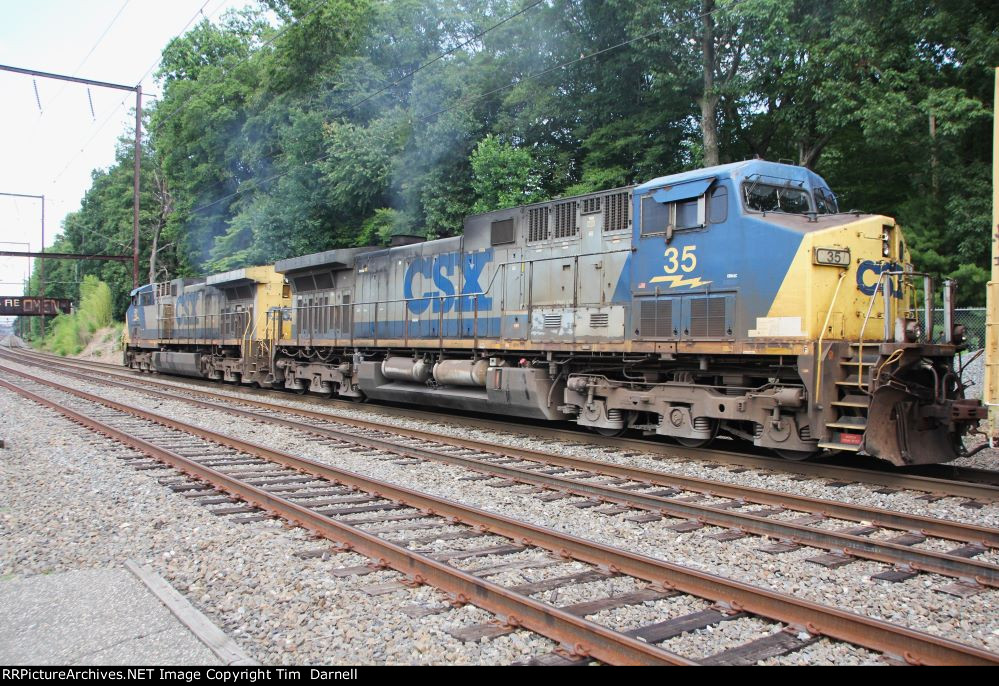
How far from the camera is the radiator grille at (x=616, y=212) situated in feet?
32.1

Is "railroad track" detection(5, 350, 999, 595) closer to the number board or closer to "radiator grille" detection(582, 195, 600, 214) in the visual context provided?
the number board

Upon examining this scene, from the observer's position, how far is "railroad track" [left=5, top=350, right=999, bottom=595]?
16.0 feet

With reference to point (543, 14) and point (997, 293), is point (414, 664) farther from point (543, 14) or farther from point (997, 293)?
point (543, 14)

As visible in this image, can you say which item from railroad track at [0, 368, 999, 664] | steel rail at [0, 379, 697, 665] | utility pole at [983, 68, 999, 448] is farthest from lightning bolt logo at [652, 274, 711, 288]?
steel rail at [0, 379, 697, 665]

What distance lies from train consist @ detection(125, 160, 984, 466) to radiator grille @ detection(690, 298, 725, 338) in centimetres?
2

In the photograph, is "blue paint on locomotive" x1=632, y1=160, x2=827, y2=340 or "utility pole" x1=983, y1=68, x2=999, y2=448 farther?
"blue paint on locomotive" x1=632, y1=160, x2=827, y2=340

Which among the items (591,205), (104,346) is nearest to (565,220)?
(591,205)

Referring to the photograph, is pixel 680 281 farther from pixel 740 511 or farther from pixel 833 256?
pixel 740 511

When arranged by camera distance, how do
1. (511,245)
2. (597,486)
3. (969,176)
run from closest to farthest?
1. (597,486)
2. (511,245)
3. (969,176)

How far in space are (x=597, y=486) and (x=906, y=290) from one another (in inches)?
178

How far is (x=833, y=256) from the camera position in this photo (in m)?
7.81

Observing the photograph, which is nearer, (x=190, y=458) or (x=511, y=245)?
(x=190, y=458)

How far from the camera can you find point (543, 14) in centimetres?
2216
